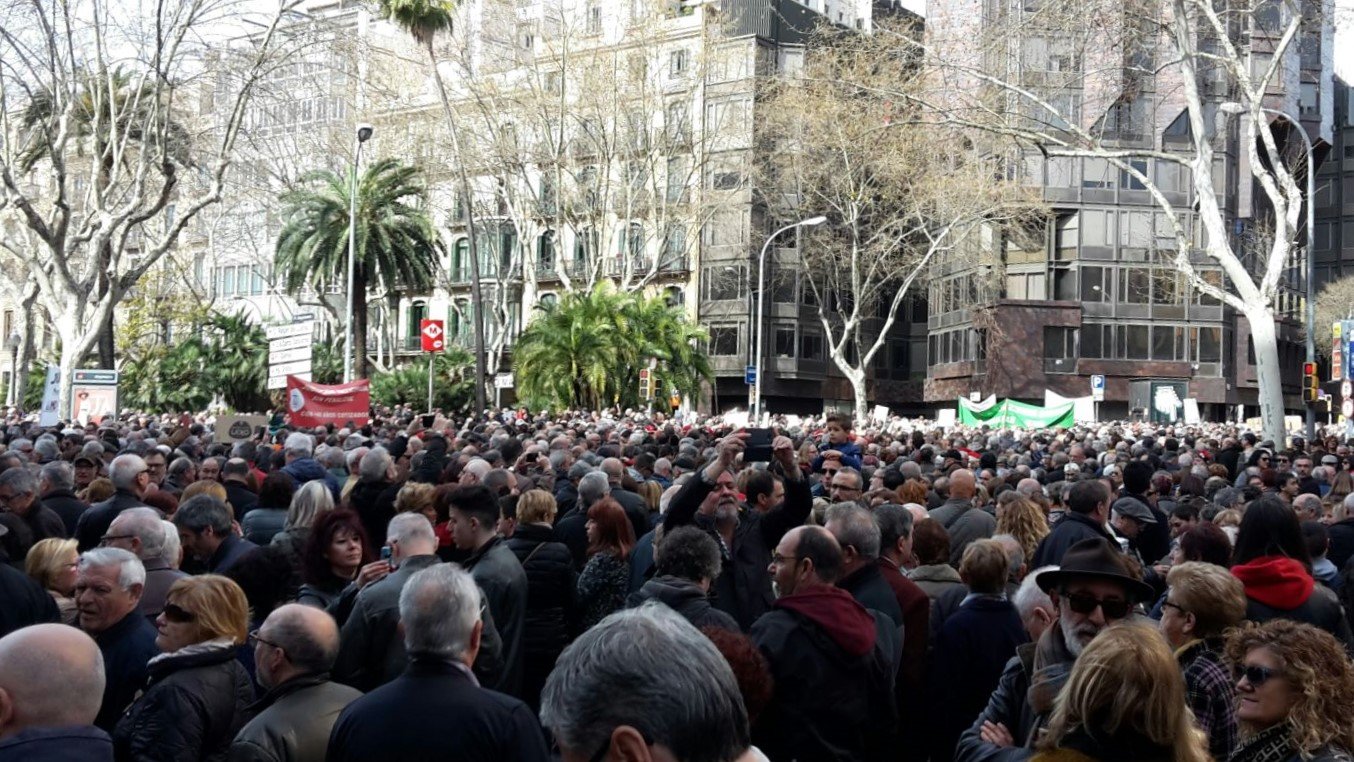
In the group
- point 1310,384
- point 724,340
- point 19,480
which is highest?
point 724,340

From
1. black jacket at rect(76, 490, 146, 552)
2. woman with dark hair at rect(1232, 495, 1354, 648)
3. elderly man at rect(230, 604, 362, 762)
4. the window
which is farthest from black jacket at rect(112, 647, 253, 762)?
the window

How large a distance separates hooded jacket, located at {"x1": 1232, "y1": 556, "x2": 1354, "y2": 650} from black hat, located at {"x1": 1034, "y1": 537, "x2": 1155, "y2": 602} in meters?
1.54

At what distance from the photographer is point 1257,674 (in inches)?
153

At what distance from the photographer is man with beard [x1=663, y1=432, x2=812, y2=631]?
673 cm

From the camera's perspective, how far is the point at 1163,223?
6047cm

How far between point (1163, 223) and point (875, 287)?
1655 centimetres

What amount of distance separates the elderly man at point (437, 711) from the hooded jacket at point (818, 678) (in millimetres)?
1231

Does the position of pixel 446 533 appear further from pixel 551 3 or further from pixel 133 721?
pixel 551 3

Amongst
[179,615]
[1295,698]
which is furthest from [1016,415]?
[1295,698]

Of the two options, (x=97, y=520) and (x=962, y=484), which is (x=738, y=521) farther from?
(x=97, y=520)

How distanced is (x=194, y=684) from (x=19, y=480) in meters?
4.45

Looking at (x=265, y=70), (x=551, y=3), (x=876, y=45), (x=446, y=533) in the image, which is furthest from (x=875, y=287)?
(x=446, y=533)

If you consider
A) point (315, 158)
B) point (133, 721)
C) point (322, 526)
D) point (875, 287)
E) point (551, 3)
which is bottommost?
point (133, 721)

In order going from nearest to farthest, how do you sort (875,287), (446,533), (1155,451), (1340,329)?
1. (446,533)
2. (1155,451)
3. (1340,329)
4. (875,287)
